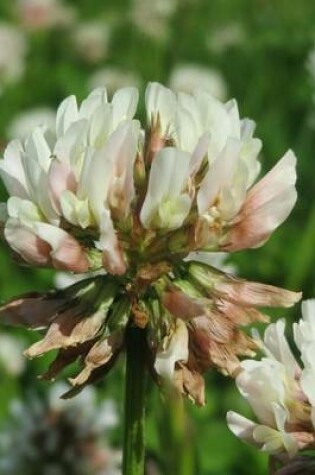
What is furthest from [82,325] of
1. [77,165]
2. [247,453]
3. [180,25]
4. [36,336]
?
[180,25]

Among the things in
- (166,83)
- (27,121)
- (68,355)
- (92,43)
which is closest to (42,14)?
(92,43)

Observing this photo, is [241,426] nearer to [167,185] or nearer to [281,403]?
[281,403]

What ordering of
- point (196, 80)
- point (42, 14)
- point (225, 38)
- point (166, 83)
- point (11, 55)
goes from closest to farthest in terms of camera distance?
point (166, 83) → point (196, 80) → point (11, 55) → point (225, 38) → point (42, 14)

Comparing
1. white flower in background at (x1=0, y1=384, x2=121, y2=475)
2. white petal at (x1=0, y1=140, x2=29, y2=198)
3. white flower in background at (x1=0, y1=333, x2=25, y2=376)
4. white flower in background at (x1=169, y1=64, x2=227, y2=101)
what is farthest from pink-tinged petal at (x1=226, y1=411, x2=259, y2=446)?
white flower in background at (x1=169, y1=64, x2=227, y2=101)

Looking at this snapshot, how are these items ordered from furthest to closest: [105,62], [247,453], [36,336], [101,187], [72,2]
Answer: [72,2] < [105,62] < [36,336] < [247,453] < [101,187]

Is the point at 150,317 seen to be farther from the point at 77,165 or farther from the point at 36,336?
the point at 36,336

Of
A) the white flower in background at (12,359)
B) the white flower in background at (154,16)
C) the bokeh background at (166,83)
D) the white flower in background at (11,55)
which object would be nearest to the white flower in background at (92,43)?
the bokeh background at (166,83)
